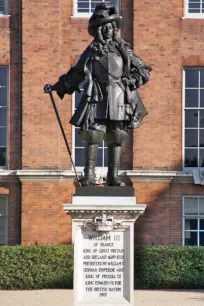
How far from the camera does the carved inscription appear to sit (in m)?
15.0

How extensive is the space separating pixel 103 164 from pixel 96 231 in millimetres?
14155

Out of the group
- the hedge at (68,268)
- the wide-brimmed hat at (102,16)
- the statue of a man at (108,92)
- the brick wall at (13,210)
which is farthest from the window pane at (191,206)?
the wide-brimmed hat at (102,16)

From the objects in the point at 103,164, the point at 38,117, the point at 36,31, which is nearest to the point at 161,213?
the point at 103,164

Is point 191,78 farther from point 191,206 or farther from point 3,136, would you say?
point 3,136

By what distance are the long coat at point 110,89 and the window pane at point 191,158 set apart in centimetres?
1390

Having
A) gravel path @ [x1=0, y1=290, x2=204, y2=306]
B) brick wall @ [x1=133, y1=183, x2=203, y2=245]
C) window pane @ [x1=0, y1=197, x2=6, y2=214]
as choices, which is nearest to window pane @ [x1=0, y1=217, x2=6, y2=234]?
window pane @ [x1=0, y1=197, x2=6, y2=214]

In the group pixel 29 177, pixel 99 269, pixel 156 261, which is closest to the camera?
pixel 99 269

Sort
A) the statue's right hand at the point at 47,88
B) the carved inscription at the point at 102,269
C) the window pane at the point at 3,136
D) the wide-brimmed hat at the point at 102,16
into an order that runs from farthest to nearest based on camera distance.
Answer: the window pane at the point at 3,136
the statue's right hand at the point at 47,88
the wide-brimmed hat at the point at 102,16
the carved inscription at the point at 102,269

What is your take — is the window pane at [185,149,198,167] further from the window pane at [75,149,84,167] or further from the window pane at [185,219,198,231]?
the window pane at [75,149,84,167]

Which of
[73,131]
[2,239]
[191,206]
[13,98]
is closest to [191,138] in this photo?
[191,206]

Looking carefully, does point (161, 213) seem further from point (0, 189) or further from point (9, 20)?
point (9, 20)

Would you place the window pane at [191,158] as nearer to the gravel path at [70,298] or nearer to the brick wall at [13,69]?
the brick wall at [13,69]

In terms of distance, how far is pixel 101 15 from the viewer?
15.4 metres

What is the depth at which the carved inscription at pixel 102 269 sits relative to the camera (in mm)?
15047
